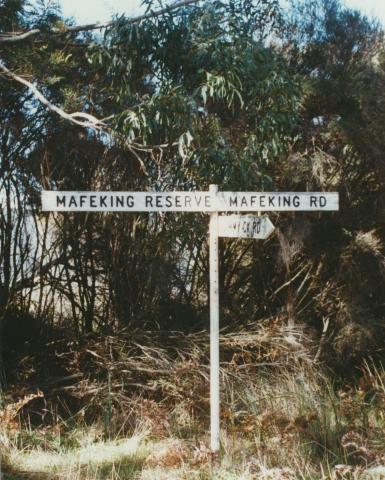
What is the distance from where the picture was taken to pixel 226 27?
253 inches

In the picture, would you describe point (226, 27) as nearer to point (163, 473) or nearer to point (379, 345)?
point (163, 473)

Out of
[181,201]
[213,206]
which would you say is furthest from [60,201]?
[213,206]

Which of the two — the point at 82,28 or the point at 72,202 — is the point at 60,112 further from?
the point at 72,202

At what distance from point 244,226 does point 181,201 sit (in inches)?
18.5

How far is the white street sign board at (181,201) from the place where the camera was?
5262 millimetres

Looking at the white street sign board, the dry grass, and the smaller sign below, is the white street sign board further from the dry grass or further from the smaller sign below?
the dry grass

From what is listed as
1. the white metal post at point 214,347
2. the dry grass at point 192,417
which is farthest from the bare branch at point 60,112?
the dry grass at point 192,417

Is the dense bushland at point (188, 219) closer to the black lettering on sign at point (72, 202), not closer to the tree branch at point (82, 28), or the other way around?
the tree branch at point (82, 28)

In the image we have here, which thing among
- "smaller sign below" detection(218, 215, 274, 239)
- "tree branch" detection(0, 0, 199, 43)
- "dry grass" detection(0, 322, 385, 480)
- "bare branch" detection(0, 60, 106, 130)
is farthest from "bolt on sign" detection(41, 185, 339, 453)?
"tree branch" detection(0, 0, 199, 43)

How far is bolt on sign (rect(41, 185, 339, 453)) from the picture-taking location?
5.29 meters

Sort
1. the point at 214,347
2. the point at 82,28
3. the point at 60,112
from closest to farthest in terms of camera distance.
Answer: the point at 214,347, the point at 60,112, the point at 82,28

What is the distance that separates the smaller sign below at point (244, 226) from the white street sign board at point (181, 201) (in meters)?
0.08

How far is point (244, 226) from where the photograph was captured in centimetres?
540

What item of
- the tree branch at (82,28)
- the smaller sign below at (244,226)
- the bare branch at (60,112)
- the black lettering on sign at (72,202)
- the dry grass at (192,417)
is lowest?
the dry grass at (192,417)
